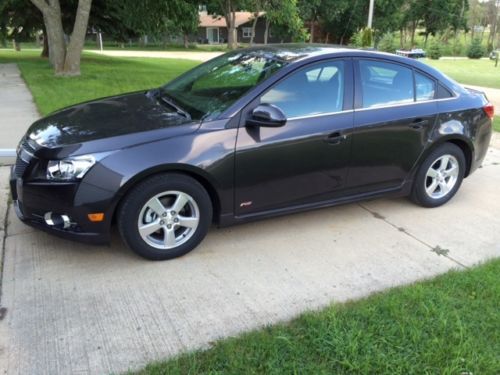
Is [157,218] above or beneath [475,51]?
beneath

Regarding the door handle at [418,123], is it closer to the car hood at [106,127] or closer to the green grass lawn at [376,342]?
the green grass lawn at [376,342]

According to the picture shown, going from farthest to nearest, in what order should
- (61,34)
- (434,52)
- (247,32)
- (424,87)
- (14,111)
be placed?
(247,32), (434,52), (61,34), (14,111), (424,87)

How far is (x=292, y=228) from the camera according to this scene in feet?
14.4

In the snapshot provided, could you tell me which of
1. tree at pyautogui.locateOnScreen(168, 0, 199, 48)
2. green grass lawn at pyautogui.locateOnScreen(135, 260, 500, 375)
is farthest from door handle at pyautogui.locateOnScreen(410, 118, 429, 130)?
tree at pyautogui.locateOnScreen(168, 0, 199, 48)

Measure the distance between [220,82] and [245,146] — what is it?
875 mm

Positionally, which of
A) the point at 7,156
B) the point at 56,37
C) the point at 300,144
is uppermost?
the point at 56,37

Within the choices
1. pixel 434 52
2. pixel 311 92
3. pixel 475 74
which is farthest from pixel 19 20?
pixel 434 52

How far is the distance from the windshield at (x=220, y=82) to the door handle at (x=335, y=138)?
712mm

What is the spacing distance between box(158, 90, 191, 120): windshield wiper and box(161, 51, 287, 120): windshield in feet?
0.09

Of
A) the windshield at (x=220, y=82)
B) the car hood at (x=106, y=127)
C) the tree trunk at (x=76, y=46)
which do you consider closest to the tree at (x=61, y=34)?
the tree trunk at (x=76, y=46)

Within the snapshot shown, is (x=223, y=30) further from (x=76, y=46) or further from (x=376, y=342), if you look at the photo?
(x=376, y=342)

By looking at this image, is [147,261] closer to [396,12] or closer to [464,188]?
[464,188]

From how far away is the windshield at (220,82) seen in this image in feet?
12.7

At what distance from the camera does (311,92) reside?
4043mm
